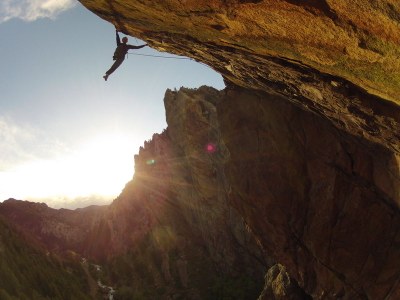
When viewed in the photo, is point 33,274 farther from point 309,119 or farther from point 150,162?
point 309,119

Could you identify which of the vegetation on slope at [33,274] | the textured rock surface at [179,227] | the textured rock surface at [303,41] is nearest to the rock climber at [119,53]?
the textured rock surface at [303,41]

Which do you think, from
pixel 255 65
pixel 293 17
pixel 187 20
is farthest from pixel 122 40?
pixel 293 17

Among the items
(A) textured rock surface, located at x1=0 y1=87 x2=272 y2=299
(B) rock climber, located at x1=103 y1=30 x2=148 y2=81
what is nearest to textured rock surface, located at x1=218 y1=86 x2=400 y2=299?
(B) rock climber, located at x1=103 y1=30 x2=148 y2=81

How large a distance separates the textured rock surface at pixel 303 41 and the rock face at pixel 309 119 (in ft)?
0.14

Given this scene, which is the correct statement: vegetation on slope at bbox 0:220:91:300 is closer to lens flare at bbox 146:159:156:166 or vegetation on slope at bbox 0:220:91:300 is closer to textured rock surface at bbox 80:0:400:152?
lens flare at bbox 146:159:156:166

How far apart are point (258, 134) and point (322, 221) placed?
7486 mm

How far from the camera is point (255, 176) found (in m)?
28.7

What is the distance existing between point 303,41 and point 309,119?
16786mm

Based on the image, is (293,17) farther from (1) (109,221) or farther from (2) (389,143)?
(1) (109,221)

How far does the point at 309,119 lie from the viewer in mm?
25859

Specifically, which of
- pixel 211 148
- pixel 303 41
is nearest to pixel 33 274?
pixel 211 148

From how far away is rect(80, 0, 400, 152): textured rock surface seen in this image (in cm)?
809

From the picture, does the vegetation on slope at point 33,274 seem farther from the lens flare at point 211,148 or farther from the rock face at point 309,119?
the rock face at point 309,119

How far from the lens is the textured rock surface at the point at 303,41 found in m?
8.09
